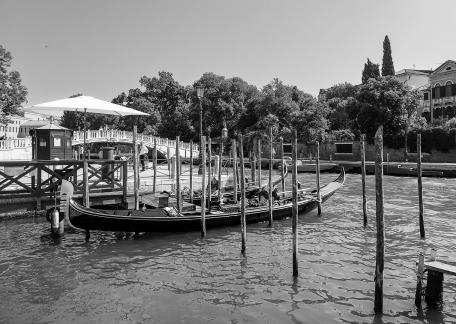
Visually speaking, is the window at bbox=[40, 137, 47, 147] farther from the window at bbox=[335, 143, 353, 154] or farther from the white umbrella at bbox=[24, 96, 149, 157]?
the window at bbox=[335, 143, 353, 154]

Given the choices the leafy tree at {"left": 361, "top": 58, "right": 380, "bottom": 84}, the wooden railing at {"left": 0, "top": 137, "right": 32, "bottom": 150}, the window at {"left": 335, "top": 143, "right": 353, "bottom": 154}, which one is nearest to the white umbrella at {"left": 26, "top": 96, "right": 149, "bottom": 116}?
the wooden railing at {"left": 0, "top": 137, "right": 32, "bottom": 150}

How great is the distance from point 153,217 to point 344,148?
1080 inches

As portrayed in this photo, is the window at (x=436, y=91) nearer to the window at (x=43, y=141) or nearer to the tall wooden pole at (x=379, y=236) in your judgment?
the window at (x=43, y=141)

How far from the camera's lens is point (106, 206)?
12055 millimetres

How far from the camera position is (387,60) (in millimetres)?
40969

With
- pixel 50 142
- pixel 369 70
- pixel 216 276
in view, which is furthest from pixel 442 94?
pixel 216 276

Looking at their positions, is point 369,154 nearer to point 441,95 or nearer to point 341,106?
point 341,106

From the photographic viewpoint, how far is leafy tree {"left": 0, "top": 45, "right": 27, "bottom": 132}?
82.7 feet

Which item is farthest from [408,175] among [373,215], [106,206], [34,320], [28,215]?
[34,320]

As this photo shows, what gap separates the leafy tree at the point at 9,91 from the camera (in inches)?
992

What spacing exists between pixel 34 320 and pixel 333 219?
8.75 metres

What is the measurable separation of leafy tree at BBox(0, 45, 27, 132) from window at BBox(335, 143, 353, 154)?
24.4m

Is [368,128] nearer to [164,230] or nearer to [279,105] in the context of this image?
[279,105]

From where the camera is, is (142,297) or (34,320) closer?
(34,320)
